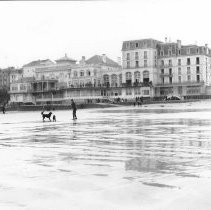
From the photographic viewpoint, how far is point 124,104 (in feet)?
264

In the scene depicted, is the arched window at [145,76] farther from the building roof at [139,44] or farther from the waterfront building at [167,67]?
the building roof at [139,44]

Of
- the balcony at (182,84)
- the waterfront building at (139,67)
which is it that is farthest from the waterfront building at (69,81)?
the balcony at (182,84)

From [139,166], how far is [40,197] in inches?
124

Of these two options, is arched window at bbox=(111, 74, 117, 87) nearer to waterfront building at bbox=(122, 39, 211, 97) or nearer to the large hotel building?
the large hotel building

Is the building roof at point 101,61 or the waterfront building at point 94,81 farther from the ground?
the building roof at point 101,61

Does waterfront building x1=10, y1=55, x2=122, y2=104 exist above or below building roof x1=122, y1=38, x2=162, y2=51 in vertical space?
below

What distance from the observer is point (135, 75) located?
106 meters

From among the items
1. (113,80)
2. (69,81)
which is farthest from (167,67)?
(69,81)

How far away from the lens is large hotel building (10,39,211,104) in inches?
3890

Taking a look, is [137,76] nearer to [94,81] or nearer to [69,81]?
[94,81]

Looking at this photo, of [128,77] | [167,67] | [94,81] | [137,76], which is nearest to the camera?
[167,67]

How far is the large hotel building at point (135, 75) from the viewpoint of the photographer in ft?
324

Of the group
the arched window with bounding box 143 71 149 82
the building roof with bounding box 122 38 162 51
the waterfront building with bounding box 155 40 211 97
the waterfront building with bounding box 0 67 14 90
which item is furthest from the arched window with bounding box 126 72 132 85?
the waterfront building with bounding box 0 67 14 90

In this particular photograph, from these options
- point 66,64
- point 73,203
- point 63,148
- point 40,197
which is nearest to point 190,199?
point 73,203
